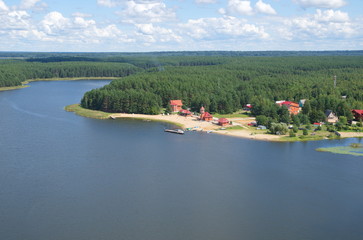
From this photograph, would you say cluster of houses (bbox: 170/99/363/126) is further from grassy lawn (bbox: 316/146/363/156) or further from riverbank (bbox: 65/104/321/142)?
grassy lawn (bbox: 316/146/363/156)

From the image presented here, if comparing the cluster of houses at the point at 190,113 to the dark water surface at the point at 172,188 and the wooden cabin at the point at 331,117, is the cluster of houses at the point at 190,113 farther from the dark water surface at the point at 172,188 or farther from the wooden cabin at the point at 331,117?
the wooden cabin at the point at 331,117

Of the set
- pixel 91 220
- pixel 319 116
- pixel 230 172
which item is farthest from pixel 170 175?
pixel 319 116

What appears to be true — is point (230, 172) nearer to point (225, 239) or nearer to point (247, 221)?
point (247, 221)

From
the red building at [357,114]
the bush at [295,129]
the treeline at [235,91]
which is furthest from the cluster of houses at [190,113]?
the red building at [357,114]

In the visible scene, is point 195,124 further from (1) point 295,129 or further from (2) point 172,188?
(2) point 172,188

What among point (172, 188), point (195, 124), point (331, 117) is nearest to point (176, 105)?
point (195, 124)
